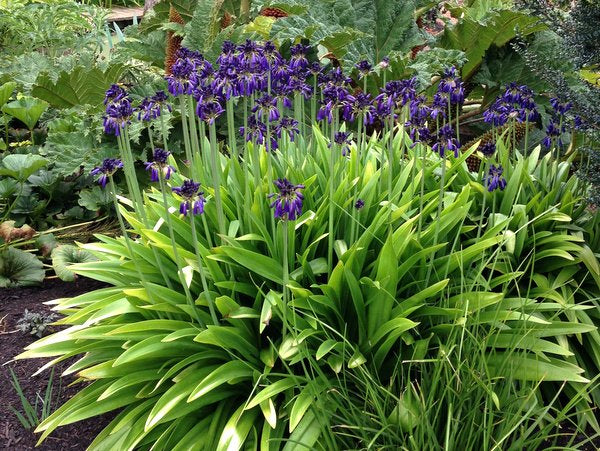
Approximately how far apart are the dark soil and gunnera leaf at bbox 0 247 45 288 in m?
0.06

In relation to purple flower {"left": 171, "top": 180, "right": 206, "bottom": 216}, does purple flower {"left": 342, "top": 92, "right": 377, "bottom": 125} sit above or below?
above

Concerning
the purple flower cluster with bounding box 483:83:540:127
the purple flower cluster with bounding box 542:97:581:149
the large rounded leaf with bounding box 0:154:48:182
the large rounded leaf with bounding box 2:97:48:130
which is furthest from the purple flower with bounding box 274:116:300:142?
the large rounded leaf with bounding box 2:97:48:130

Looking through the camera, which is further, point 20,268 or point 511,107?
point 20,268

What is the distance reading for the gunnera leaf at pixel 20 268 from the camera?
370cm

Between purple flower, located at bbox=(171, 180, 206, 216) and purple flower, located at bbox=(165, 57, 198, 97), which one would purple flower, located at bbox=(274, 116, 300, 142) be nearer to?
purple flower, located at bbox=(165, 57, 198, 97)

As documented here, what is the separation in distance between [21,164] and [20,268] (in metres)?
0.65

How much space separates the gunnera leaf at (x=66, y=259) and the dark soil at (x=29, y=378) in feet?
0.39

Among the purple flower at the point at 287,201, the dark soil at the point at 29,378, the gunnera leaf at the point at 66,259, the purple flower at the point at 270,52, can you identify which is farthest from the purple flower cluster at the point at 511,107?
the gunnera leaf at the point at 66,259

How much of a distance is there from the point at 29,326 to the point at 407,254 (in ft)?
6.40

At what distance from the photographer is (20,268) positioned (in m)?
3.73

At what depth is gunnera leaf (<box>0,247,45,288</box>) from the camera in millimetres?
3699

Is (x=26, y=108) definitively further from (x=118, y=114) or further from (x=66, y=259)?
(x=118, y=114)

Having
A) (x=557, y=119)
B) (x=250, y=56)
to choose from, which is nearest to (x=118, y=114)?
(x=250, y=56)

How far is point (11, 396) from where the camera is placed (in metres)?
2.84
